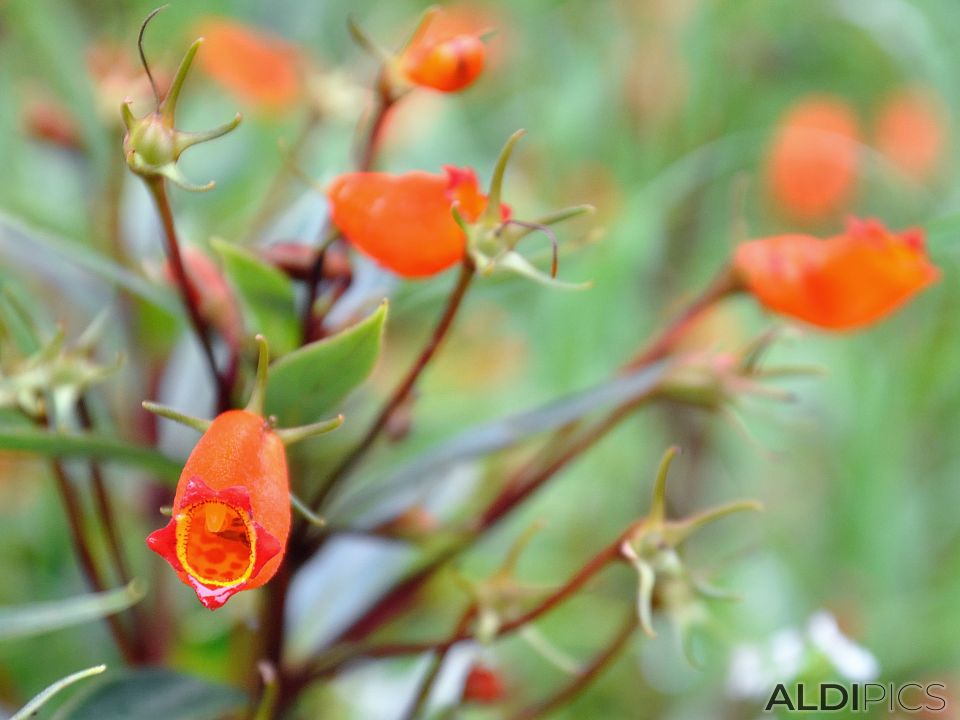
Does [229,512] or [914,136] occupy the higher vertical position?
[229,512]

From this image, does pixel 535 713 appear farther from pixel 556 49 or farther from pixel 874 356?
pixel 556 49

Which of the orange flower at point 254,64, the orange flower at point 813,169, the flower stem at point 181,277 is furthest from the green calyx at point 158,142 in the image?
the orange flower at point 813,169

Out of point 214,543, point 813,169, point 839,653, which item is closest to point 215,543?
point 214,543

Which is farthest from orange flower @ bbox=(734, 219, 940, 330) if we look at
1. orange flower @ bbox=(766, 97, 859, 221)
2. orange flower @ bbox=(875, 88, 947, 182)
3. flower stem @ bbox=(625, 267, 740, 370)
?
orange flower @ bbox=(875, 88, 947, 182)

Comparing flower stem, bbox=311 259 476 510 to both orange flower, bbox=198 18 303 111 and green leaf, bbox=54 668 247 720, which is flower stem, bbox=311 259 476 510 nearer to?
green leaf, bbox=54 668 247 720

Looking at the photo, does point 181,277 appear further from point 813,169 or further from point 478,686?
point 813,169

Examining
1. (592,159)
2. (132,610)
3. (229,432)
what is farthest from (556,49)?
(229,432)
